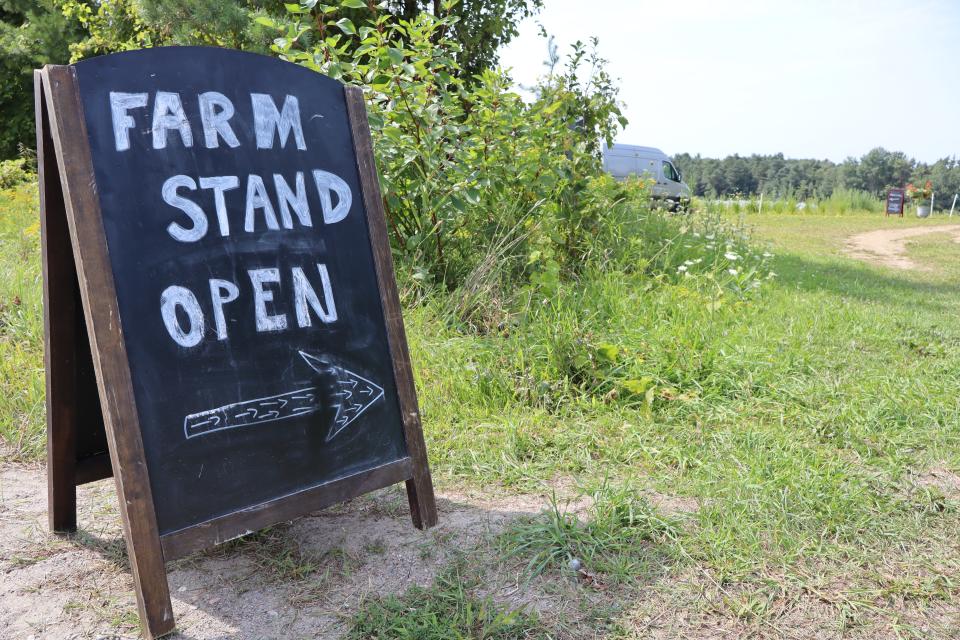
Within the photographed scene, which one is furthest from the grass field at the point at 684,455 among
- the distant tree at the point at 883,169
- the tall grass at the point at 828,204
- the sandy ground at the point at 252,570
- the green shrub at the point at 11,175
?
the distant tree at the point at 883,169

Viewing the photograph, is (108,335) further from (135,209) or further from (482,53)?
(482,53)

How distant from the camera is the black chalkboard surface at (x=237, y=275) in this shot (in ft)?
6.82

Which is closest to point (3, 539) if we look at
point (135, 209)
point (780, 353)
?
point (135, 209)

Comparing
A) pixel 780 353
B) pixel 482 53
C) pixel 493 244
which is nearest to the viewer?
pixel 780 353

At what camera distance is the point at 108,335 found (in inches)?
78.7

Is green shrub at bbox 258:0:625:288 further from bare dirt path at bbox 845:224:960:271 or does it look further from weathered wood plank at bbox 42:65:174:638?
bare dirt path at bbox 845:224:960:271

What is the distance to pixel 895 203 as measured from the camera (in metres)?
22.6

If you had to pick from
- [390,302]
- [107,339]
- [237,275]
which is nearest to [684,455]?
[390,302]

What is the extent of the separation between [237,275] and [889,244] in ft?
44.5

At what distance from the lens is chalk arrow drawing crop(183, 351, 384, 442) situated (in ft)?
7.08

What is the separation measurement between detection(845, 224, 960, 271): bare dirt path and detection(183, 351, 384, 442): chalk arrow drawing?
951 cm

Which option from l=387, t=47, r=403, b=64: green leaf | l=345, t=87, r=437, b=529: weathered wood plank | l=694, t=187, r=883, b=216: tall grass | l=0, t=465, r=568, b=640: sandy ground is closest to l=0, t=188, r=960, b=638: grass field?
l=0, t=465, r=568, b=640: sandy ground

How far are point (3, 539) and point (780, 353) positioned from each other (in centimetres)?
380

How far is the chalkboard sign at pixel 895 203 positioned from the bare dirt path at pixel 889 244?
513 centimetres
